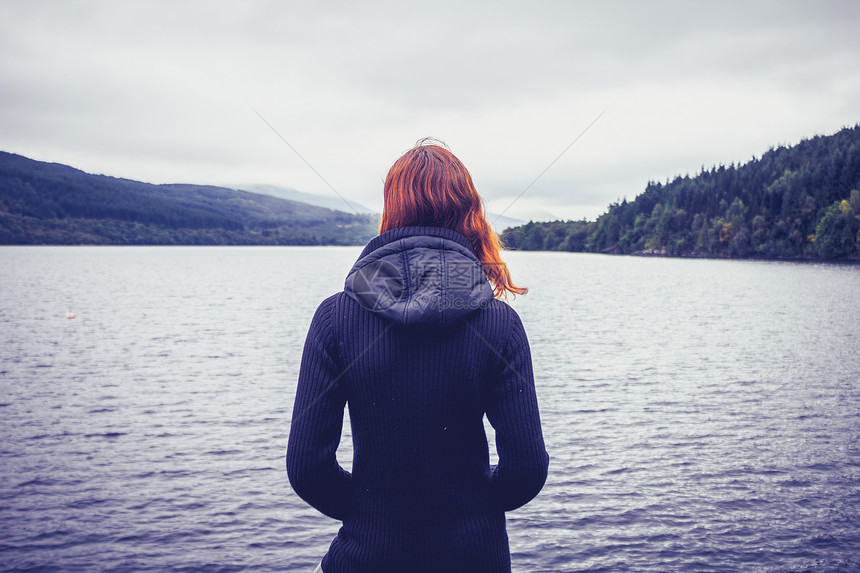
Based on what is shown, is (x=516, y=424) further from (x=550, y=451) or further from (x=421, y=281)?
(x=550, y=451)

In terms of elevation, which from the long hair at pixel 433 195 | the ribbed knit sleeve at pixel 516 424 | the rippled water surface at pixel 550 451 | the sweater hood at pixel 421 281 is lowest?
the rippled water surface at pixel 550 451

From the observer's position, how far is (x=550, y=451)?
1541 cm

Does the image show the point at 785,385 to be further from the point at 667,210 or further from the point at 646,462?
the point at 667,210

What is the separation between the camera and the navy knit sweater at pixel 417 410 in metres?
2.50

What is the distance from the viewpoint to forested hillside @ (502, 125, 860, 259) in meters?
115

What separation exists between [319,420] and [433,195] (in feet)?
3.61

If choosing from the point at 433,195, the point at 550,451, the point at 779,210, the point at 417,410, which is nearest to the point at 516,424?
the point at 417,410

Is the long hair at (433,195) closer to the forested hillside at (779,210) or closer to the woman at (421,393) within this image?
the woman at (421,393)

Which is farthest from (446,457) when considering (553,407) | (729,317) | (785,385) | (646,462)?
(729,317)

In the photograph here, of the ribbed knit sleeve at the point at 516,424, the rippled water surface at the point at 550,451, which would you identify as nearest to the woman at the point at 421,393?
the ribbed knit sleeve at the point at 516,424

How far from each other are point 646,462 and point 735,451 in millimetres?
2498

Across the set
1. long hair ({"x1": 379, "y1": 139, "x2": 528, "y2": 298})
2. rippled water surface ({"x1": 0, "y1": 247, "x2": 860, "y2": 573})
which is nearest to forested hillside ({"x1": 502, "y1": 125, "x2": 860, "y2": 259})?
rippled water surface ({"x1": 0, "y1": 247, "x2": 860, "y2": 573})

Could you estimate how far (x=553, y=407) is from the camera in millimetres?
19297

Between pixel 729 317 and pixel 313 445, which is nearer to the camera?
pixel 313 445
